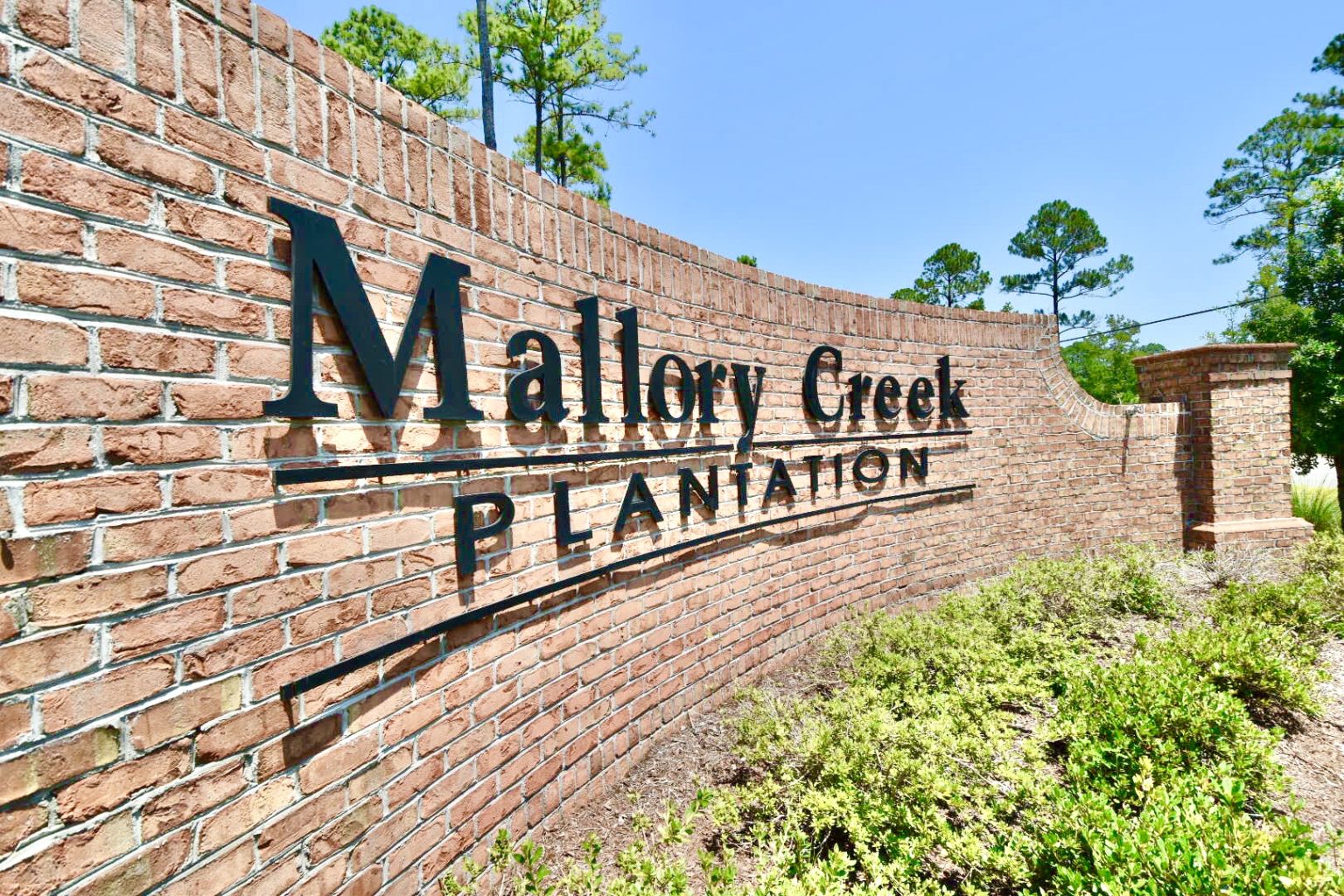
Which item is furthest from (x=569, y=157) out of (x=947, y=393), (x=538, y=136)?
(x=947, y=393)

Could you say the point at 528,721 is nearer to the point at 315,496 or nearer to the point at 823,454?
Result: the point at 315,496

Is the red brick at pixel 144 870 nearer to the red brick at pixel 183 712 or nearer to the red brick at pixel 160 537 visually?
the red brick at pixel 183 712

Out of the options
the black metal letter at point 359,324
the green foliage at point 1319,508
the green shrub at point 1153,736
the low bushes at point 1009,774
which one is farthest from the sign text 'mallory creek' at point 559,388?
the green foliage at point 1319,508

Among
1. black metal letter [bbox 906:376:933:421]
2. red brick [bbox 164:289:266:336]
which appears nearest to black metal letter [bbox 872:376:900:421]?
black metal letter [bbox 906:376:933:421]

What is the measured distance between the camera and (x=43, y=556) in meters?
1.37

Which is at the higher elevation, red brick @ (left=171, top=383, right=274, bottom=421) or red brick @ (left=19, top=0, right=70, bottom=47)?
red brick @ (left=19, top=0, right=70, bottom=47)

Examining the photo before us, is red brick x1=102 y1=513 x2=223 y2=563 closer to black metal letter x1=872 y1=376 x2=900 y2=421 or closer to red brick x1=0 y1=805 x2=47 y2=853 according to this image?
red brick x1=0 y1=805 x2=47 y2=853

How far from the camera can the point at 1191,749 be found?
2998 millimetres

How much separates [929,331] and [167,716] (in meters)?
6.19

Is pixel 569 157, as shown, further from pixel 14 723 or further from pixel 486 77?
pixel 14 723

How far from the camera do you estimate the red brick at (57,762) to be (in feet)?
4.28

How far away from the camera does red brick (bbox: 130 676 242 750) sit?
4.95 ft

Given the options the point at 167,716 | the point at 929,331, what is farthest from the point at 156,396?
the point at 929,331

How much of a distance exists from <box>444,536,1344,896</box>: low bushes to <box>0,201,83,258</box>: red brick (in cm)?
210
